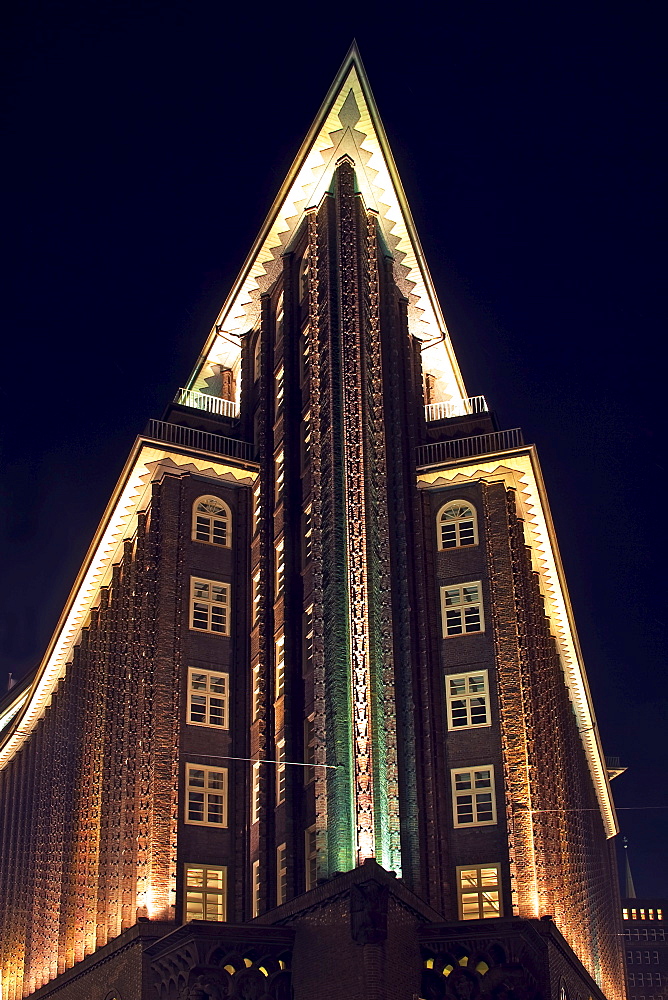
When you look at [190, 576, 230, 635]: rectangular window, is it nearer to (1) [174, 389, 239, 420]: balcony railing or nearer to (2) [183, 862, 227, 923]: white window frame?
(2) [183, 862, 227, 923]: white window frame

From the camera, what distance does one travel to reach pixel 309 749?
4069 cm

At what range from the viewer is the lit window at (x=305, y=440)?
153ft

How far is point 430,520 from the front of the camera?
1828 inches

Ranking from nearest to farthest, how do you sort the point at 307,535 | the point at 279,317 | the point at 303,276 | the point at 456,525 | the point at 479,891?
the point at 479,891
the point at 307,535
the point at 456,525
the point at 303,276
the point at 279,317

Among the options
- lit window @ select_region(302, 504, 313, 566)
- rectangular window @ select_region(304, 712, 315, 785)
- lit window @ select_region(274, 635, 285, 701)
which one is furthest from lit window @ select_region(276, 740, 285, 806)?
lit window @ select_region(302, 504, 313, 566)

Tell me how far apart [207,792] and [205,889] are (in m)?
3.17

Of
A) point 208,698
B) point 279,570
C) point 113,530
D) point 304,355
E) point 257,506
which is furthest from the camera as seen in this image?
point 113,530

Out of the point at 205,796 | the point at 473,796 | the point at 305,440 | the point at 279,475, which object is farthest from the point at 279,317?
the point at 473,796

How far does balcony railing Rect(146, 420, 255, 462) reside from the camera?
47.7 metres

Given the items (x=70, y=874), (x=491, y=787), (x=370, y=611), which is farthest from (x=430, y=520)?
(x=70, y=874)

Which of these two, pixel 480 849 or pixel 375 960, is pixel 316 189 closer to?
pixel 480 849

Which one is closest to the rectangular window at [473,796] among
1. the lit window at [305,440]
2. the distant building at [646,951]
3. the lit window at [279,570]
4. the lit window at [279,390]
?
the lit window at [279,570]

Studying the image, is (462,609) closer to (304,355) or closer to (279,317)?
(304,355)

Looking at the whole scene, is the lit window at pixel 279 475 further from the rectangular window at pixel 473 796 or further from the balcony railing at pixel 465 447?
the rectangular window at pixel 473 796
